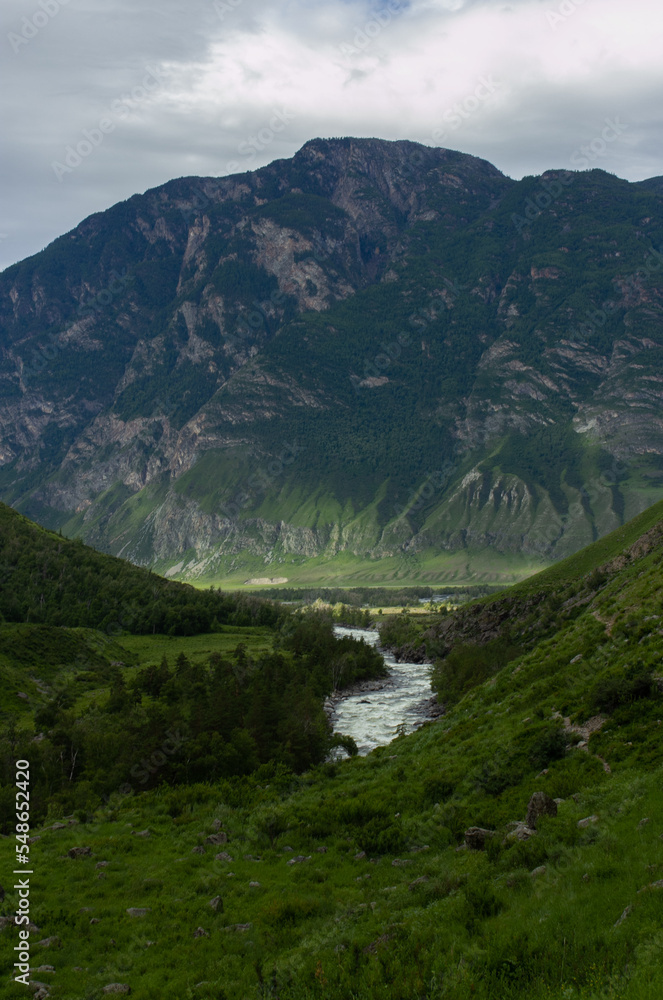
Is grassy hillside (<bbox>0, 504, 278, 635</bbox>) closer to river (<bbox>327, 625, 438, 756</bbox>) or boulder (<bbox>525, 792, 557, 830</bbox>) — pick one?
river (<bbox>327, 625, 438, 756</bbox>)

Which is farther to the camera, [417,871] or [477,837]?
[417,871]

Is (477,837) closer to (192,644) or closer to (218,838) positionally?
(218,838)

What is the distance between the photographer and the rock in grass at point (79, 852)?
32.3 m

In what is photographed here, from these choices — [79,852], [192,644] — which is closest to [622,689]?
[79,852]

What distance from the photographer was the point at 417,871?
24.6m

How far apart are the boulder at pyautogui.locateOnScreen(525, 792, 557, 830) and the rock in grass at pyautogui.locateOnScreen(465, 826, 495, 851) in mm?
1516

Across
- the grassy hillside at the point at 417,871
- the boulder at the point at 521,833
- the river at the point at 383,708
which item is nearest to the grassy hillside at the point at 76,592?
the river at the point at 383,708

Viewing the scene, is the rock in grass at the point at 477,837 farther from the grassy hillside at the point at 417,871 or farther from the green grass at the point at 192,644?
the green grass at the point at 192,644

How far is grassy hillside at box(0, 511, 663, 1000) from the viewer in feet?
49.8

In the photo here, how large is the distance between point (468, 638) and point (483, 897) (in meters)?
128

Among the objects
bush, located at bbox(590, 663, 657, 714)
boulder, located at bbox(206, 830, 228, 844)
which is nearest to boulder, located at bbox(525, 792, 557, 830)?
bush, located at bbox(590, 663, 657, 714)

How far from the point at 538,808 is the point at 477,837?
2.53m

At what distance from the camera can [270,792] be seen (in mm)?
46250

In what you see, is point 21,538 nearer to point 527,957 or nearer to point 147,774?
point 147,774
